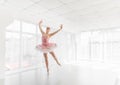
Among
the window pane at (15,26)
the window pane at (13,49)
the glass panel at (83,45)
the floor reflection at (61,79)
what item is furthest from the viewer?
the glass panel at (83,45)

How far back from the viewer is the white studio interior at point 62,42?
162 inches

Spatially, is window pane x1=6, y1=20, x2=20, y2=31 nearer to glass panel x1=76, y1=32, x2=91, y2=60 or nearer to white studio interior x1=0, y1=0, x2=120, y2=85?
white studio interior x1=0, y1=0, x2=120, y2=85

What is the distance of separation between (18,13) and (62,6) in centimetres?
233

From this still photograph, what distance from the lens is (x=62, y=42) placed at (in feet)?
33.8

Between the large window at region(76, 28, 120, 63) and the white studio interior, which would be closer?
the white studio interior

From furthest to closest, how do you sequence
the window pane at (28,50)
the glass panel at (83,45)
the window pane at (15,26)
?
the glass panel at (83,45), the window pane at (28,50), the window pane at (15,26)

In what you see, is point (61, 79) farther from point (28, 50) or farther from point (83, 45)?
point (83, 45)

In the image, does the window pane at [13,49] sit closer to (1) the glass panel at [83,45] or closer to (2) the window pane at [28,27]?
(2) the window pane at [28,27]

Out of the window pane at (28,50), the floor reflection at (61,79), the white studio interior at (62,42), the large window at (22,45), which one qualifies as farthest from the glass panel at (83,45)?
the floor reflection at (61,79)

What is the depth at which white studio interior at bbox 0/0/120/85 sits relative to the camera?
412cm

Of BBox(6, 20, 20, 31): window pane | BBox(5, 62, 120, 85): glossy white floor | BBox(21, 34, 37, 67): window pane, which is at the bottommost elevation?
BBox(5, 62, 120, 85): glossy white floor

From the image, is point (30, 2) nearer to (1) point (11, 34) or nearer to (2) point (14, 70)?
(1) point (11, 34)

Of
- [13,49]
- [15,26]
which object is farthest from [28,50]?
[15,26]

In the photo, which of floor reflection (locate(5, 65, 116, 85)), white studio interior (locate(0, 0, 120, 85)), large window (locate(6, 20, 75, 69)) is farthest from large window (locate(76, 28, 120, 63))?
floor reflection (locate(5, 65, 116, 85))
